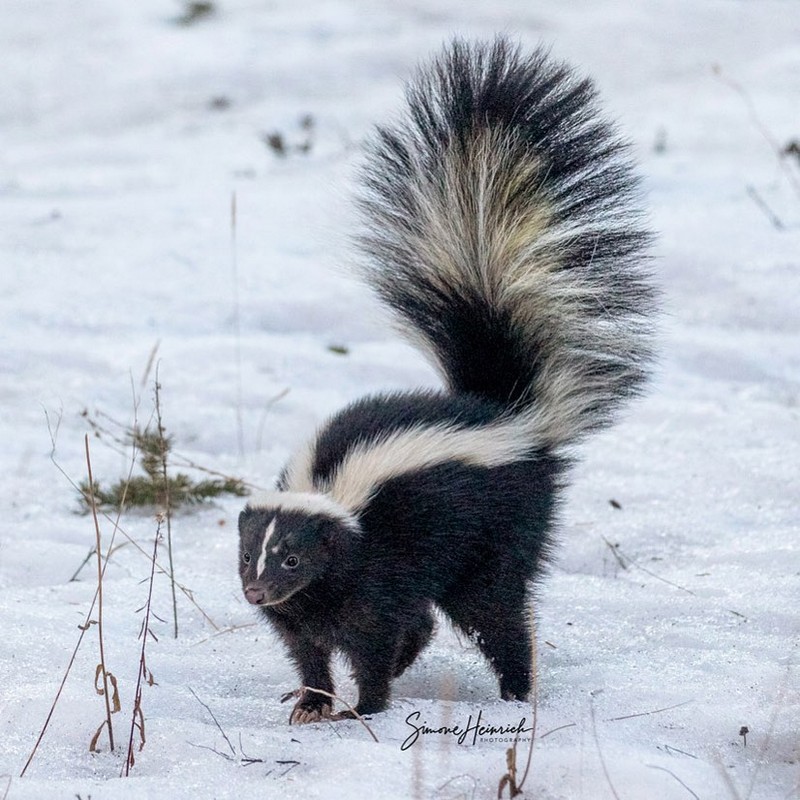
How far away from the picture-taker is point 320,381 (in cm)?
600

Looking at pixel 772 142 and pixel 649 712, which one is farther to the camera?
pixel 772 142

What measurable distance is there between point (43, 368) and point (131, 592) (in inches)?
77.0

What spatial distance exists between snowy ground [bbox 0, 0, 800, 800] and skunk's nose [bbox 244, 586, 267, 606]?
Answer: 0.93 feet

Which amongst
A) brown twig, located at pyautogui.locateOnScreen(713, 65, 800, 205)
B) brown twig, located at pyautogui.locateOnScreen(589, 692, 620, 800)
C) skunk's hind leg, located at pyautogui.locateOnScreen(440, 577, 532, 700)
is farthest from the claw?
brown twig, located at pyautogui.locateOnScreen(713, 65, 800, 205)

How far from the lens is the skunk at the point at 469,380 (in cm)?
345

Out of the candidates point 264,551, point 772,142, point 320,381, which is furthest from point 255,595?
point 772,142

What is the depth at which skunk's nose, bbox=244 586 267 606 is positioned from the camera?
3.25 meters

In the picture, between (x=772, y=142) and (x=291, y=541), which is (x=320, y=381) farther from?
(x=772, y=142)

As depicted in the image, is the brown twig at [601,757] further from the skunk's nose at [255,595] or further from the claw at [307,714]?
the skunk's nose at [255,595]

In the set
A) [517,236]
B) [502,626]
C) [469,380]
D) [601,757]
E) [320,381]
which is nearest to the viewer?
[601,757]

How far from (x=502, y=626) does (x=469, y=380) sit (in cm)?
73

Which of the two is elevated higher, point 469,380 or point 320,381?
point 469,380

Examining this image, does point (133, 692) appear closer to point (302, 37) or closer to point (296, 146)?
point (296, 146)

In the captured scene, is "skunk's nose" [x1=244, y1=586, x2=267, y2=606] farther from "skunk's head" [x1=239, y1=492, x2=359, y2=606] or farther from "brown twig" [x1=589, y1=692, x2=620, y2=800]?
"brown twig" [x1=589, y1=692, x2=620, y2=800]
